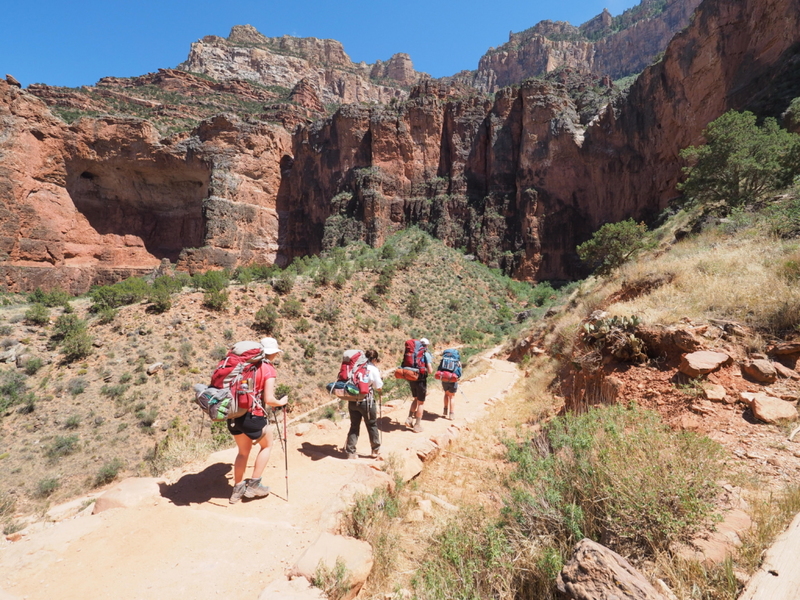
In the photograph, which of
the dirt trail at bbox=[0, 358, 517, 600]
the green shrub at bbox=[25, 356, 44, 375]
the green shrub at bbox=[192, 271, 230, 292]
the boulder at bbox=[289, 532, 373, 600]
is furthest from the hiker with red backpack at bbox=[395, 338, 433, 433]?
the green shrub at bbox=[25, 356, 44, 375]

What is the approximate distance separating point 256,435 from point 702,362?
17.9ft

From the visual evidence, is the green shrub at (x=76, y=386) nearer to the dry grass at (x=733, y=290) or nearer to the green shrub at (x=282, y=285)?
the green shrub at (x=282, y=285)

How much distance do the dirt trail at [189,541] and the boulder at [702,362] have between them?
4.06m

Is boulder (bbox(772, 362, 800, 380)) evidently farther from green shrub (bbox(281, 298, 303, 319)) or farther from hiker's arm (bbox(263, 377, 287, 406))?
green shrub (bbox(281, 298, 303, 319))

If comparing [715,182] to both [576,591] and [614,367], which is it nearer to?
[614,367]

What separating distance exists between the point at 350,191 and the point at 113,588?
38622 mm

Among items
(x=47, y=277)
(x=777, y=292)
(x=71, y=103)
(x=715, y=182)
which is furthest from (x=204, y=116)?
(x=777, y=292)

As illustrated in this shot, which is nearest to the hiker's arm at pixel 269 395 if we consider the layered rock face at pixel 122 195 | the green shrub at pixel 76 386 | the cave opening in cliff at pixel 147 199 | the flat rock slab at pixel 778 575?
the flat rock slab at pixel 778 575

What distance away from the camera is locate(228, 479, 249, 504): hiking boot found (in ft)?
13.0

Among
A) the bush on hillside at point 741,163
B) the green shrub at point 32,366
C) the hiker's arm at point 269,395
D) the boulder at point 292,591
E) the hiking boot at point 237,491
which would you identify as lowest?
the green shrub at point 32,366

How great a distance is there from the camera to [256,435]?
398 centimetres

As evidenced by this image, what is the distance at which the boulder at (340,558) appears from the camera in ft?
8.87

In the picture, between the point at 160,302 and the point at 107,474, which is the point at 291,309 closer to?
the point at 160,302

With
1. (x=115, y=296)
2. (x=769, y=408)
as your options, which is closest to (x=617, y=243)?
(x=769, y=408)
